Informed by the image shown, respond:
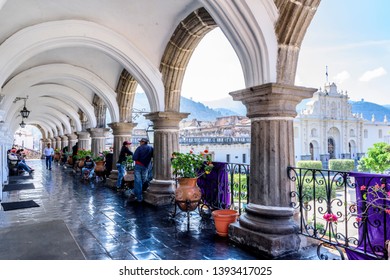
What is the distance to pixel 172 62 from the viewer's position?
5.33 meters

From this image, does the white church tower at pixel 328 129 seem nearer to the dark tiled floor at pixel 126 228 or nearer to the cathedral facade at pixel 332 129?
the cathedral facade at pixel 332 129

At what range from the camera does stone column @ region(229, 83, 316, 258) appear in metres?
2.91

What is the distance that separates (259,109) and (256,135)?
0.28 m

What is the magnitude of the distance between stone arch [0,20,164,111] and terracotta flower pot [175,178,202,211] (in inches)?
74.9

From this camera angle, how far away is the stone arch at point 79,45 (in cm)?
453

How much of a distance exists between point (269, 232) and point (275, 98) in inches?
52.4

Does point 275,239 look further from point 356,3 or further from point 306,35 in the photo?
point 356,3

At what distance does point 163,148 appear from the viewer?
540 cm

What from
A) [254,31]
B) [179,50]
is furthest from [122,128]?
[254,31]

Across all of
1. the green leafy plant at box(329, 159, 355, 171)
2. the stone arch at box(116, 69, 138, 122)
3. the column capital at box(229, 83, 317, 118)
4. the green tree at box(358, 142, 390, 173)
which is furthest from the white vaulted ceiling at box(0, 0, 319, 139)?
the green leafy plant at box(329, 159, 355, 171)

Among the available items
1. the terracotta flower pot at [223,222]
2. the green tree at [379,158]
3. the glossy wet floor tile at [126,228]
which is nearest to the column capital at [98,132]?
the glossy wet floor tile at [126,228]

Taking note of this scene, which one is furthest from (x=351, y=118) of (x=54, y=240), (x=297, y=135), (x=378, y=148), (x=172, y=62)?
(x=54, y=240)

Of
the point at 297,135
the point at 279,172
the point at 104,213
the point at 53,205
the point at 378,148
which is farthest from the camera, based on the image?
the point at 297,135

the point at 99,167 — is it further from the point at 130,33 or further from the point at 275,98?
the point at 275,98
